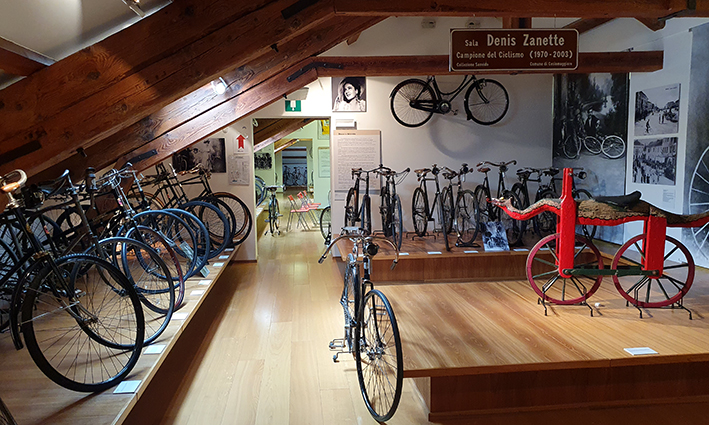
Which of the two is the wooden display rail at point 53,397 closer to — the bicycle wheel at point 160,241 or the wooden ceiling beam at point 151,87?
the bicycle wheel at point 160,241

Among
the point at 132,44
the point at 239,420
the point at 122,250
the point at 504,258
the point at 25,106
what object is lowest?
the point at 239,420

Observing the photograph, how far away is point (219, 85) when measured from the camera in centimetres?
458

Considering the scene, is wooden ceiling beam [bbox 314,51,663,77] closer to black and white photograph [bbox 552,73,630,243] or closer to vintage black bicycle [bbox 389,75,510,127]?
black and white photograph [bbox 552,73,630,243]

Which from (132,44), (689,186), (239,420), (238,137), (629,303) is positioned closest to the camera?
(132,44)

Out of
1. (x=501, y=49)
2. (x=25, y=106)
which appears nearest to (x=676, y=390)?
(x=501, y=49)

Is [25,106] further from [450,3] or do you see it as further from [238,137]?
[238,137]

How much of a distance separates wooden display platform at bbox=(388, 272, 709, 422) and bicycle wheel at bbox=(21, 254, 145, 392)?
156 centimetres

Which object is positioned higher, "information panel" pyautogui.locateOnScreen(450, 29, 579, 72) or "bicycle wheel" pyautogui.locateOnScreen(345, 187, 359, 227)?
"information panel" pyautogui.locateOnScreen(450, 29, 579, 72)

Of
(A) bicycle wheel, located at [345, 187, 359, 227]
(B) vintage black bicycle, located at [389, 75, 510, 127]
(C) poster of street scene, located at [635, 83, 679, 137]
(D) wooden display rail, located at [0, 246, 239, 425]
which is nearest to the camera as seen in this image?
(D) wooden display rail, located at [0, 246, 239, 425]

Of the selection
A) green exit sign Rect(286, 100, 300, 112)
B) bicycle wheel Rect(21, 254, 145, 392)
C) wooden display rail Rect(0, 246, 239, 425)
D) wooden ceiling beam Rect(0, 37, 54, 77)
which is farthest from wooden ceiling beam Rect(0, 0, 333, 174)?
green exit sign Rect(286, 100, 300, 112)

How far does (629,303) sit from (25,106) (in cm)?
402

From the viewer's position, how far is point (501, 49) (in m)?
3.77

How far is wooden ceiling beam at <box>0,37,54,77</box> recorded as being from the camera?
6.59 feet

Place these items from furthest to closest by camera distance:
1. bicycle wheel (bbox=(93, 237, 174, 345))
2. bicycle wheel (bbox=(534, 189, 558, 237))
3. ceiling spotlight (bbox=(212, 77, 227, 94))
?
1. bicycle wheel (bbox=(534, 189, 558, 237))
2. ceiling spotlight (bbox=(212, 77, 227, 94))
3. bicycle wheel (bbox=(93, 237, 174, 345))
